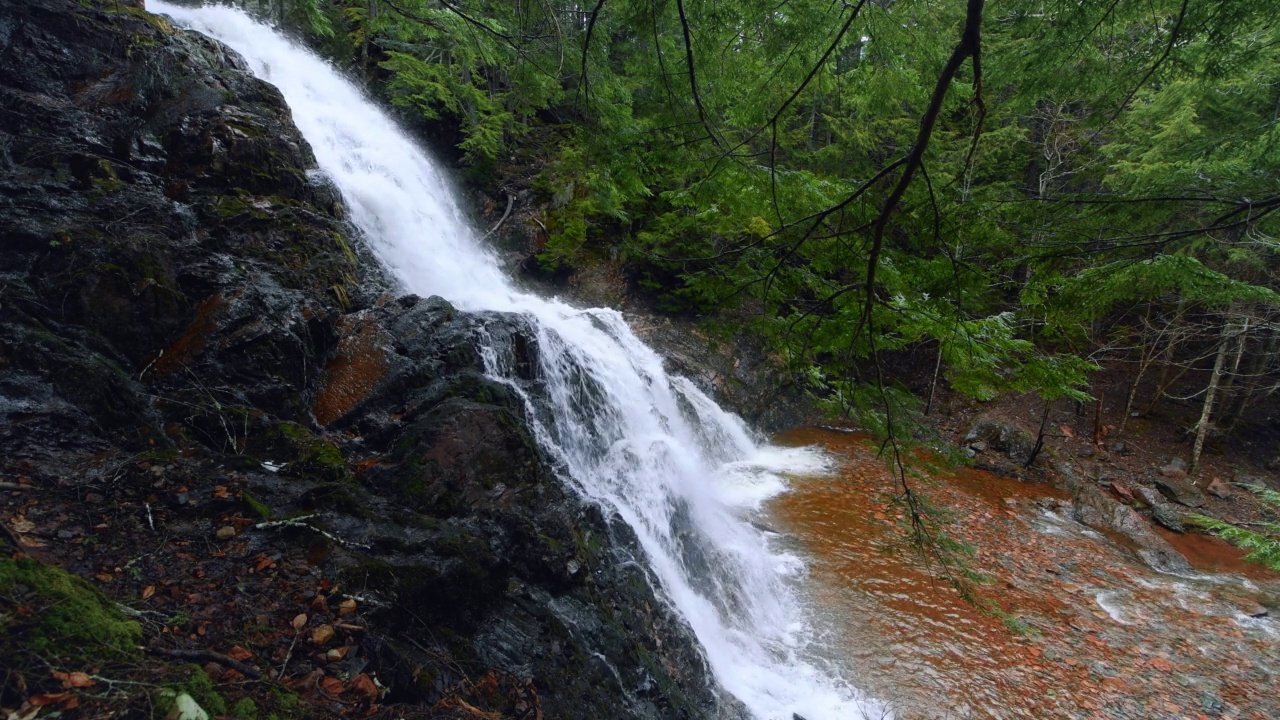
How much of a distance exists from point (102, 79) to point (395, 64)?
671cm

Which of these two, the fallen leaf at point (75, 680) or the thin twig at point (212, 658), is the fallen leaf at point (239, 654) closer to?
the thin twig at point (212, 658)

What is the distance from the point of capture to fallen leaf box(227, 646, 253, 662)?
2.49m

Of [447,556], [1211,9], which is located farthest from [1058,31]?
[447,556]

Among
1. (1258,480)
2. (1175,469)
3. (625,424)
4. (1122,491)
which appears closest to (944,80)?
(625,424)

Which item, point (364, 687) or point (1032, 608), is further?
point (1032, 608)

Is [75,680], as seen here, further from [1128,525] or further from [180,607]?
[1128,525]

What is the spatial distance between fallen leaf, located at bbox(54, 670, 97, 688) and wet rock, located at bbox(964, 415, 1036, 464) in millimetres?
14146

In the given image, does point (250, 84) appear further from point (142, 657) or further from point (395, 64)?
point (142, 657)

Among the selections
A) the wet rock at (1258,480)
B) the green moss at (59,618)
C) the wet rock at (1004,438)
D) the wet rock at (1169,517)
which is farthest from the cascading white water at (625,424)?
the wet rock at (1258,480)

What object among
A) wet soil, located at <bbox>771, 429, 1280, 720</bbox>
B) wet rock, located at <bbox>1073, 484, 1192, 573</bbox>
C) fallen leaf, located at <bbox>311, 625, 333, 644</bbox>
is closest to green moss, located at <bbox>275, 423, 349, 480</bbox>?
fallen leaf, located at <bbox>311, 625, 333, 644</bbox>

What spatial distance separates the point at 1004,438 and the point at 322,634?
13.6m

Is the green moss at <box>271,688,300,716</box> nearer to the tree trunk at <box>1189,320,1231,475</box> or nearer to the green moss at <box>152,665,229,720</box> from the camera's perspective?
the green moss at <box>152,665,229,720</box>

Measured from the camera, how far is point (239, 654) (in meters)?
2.52

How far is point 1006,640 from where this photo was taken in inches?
248
